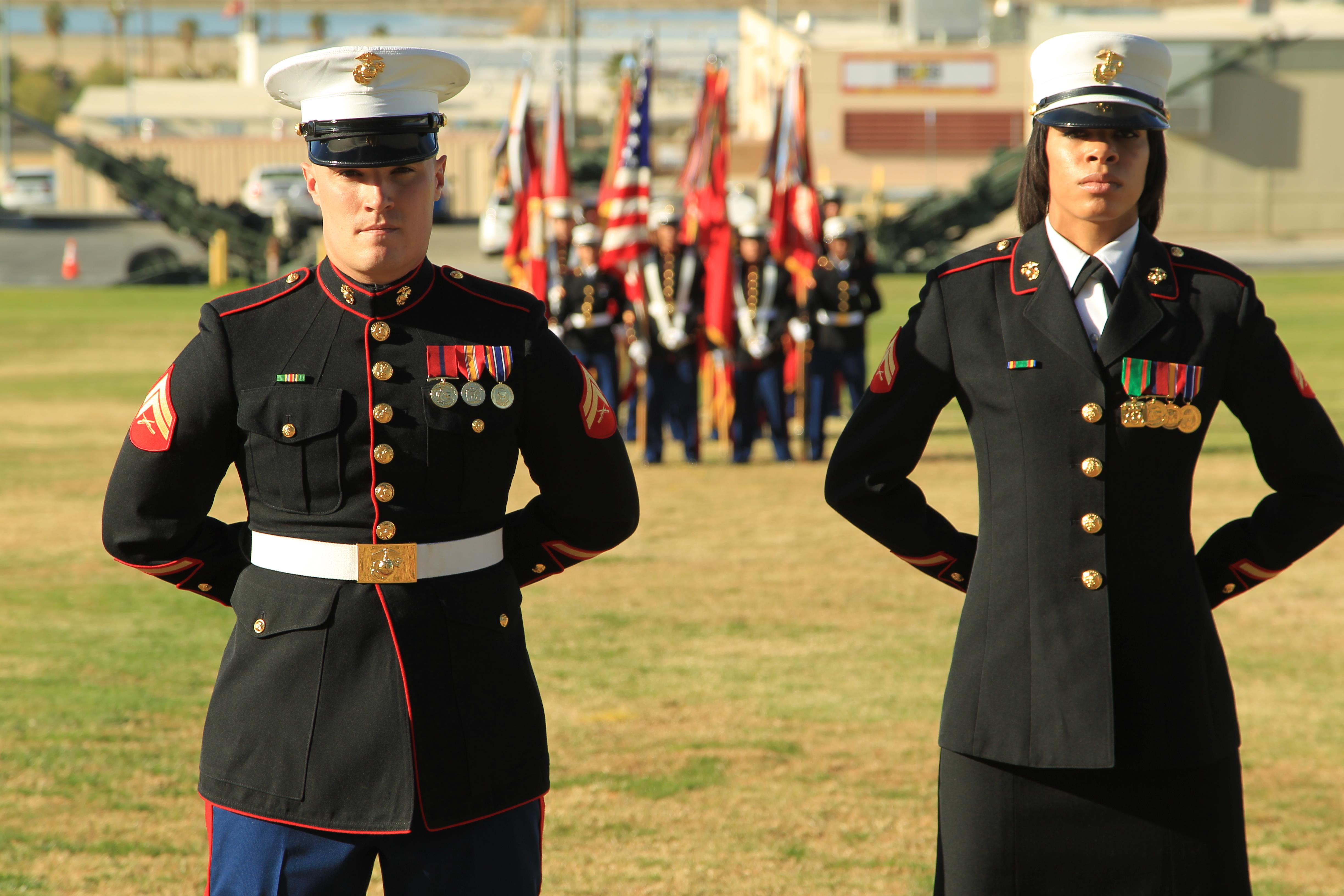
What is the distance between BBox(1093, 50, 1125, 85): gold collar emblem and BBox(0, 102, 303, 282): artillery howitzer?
1150 inches

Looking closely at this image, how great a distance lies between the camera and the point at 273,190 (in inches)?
1559

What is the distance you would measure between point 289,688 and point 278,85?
108 cm

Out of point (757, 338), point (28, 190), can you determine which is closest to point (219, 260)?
point (757, 338)

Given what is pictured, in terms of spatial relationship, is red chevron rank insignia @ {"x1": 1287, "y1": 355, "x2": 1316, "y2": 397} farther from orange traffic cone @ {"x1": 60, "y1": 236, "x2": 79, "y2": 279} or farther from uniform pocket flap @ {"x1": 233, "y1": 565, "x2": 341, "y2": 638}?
orange traffic cone @ {"x1": 60, "y1": 236, "x2": 79, "y2": 279}

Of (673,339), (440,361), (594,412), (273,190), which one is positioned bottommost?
(273,190)

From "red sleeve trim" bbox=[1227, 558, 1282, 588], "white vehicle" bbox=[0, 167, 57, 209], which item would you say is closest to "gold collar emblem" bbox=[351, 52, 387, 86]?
"red sleeve trim" bbox=[1227, 558, 1282, 588]

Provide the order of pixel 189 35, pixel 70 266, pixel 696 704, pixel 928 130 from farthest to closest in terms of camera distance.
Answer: pixel 189 35 < pixel 928 130 < pixel 70 266 < pixel 696 704

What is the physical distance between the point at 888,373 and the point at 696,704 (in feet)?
11.3

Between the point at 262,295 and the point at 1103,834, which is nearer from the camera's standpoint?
the point at 1103,834

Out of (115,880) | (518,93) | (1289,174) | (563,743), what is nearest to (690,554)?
(563,743)

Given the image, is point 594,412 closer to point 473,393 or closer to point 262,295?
point 473,393

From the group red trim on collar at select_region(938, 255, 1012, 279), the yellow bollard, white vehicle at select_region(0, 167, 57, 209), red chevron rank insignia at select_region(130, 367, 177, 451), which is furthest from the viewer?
white vehicle at select_region(0, 167, 57, 209)

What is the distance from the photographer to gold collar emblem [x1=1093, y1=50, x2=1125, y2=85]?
2.85m

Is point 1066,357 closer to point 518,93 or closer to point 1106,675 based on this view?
point 1106,675
